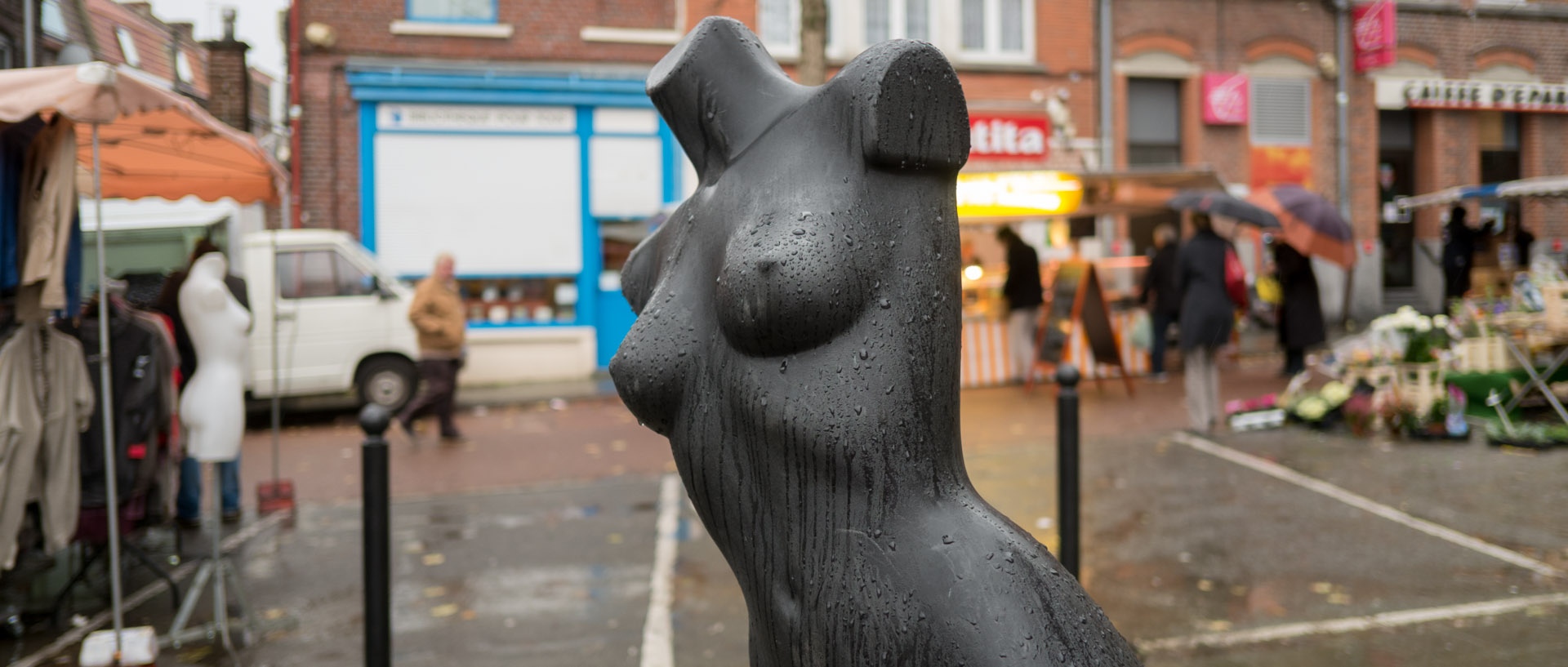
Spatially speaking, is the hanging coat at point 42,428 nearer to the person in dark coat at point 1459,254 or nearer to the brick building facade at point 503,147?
the brick building facade at point 503,147

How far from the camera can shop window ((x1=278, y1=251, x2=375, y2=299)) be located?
11.0 meters

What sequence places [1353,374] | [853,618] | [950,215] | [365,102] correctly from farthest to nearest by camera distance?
1. [365,102]
2. [1353,374]
3. [950,215]
4. [853,618]

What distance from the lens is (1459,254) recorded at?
1466 centimetres

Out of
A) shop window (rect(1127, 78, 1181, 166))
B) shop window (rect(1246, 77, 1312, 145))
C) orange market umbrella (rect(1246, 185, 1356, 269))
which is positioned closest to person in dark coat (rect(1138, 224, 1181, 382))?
orange market umbrella (rect(1246, 185, 1356, 269))

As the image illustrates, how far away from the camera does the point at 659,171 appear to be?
15.2 meters

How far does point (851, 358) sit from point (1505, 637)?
393cm

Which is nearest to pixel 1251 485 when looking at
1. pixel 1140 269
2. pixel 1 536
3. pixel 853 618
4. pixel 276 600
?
pixel 276 600

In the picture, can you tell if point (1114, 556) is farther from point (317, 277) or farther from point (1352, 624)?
A: point (317, 277)

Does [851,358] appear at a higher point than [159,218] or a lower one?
lower

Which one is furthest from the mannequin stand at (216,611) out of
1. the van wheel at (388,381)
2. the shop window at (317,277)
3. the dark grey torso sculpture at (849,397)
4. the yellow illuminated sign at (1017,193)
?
the yellow illuminated sign at (1017,193)

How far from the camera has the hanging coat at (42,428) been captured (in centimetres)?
431

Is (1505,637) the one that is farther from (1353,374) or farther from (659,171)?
(659,171)

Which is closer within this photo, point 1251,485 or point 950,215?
point 950,215

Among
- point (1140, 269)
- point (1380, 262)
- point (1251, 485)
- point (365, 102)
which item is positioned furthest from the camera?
point (1380, 262)
